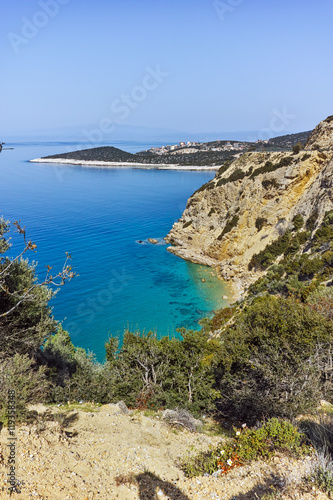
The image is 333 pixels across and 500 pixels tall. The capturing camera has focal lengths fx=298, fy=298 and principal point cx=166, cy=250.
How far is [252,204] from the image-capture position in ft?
128

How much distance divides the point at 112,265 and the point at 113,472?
34.7m

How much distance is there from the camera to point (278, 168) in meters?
37.4

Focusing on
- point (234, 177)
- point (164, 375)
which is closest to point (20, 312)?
point (164, 375)

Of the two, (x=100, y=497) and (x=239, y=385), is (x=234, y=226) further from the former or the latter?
(x=100, y=497)

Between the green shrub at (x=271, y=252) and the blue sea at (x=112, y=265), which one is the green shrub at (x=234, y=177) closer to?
the blue sea at (x=112, y=265)

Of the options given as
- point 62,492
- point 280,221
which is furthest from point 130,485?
point 280,221

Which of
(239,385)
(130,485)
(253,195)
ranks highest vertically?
(253,195)

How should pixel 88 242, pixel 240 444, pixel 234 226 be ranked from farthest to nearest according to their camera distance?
pixel 88 242, pixel 234 226, pixel 240 444

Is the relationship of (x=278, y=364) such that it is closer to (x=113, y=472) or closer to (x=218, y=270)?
(x=113, y=472)

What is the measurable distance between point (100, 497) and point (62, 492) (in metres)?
0.62

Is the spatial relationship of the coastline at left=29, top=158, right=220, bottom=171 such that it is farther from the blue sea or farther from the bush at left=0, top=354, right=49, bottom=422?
the bush at left=0, top=354, right=49, bottom=422

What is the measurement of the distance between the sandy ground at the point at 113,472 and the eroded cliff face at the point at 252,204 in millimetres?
27593

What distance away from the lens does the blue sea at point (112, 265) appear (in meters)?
27.4

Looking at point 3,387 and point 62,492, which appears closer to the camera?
point 62,492
